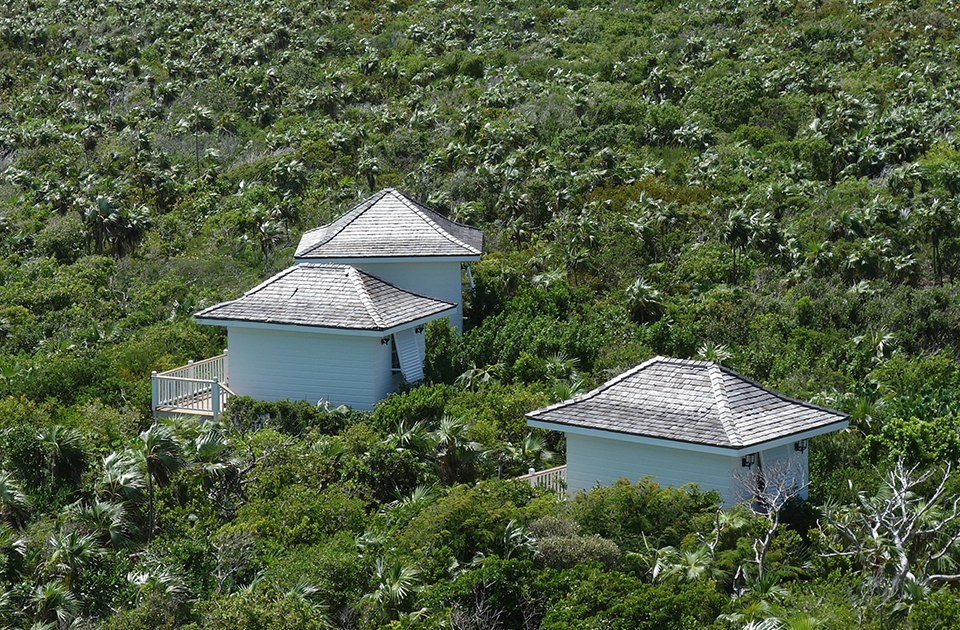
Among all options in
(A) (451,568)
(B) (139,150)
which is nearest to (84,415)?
(A) (451,568)

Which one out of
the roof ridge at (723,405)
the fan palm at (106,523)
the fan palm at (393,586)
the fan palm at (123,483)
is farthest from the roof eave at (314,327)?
the fan palm at (393,586)

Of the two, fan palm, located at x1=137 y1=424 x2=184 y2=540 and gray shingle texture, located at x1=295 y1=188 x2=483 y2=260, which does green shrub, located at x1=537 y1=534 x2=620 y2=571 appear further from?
gray shingle texture, located at x1=295 y1=188 x2=483 y2=260

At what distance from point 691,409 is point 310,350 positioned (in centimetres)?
1096

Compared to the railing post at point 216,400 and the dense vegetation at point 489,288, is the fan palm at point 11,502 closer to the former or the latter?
the dense vegetation at point 489,288

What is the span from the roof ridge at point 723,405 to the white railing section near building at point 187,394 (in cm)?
1244

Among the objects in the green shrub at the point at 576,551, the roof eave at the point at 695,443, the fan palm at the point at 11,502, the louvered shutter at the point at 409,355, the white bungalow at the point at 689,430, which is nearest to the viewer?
the green shrub at the point at 576,551

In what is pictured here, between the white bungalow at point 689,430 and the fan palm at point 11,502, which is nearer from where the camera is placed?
the white bungalow at point 689,430

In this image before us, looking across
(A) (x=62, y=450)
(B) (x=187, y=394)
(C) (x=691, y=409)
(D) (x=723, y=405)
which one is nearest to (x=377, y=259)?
(B) (x=187, y=394)

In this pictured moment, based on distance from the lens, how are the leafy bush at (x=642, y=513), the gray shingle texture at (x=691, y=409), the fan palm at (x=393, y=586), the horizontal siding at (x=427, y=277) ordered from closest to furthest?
the fan palm at (x=393, y=586) → the leafy bush at (x=642, y=513) → the gray shingle texture at (x=691, y=409) → the horizontal siding at (x=427, y=277)

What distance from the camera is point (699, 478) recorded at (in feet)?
78.0

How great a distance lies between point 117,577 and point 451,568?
663 centimetres

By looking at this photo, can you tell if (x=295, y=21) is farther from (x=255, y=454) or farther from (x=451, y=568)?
(x=451, y=568)

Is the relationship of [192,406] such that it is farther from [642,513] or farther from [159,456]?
[642,513]

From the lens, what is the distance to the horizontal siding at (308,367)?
30.4 m
